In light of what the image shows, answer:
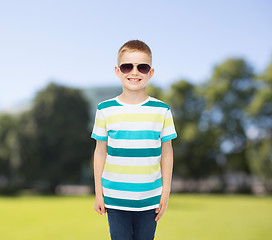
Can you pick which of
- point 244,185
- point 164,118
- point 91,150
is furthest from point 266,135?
point 164,118

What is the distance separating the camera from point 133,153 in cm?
315

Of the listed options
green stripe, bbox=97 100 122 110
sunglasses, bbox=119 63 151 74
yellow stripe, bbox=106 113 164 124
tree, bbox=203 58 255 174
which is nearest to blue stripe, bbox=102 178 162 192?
yellow stripe, bbox=106 113 164 124

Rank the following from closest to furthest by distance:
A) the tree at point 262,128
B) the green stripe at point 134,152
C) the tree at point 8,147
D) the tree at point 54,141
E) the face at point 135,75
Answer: the green stripe at point 134,152
the face at point 135,75
the tree at point 262,128
the tree at point 54,141
the tree at point 8,147

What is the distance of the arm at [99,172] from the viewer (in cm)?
329

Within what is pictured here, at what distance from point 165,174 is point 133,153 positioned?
42cm

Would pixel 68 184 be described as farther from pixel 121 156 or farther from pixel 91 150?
pixel 121 156

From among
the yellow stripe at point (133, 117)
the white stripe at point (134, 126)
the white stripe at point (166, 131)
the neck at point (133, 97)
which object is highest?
the neck at point (133, 97)

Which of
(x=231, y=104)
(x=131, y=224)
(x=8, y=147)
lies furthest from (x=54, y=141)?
(x=131, y=224)

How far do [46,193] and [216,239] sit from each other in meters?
28.8

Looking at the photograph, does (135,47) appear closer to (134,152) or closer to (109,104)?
(109,104)

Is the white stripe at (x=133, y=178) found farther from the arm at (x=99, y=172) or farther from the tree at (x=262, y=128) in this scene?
the tree at (x=262, y=128)

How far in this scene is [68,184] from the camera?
40000 millimetres

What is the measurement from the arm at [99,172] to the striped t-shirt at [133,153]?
0.15 ft

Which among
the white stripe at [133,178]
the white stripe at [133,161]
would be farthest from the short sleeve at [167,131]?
the white stripe at [133,178]
